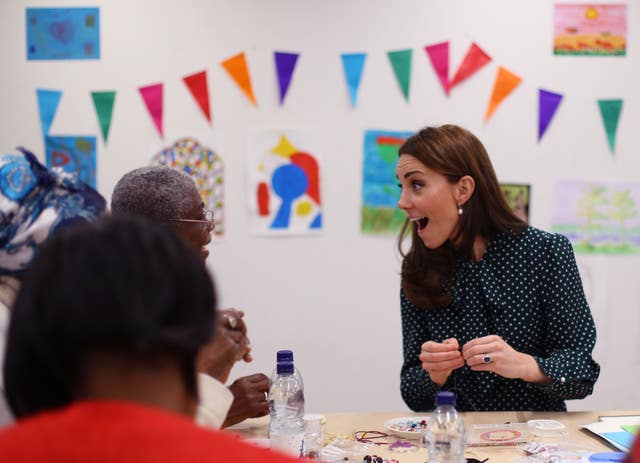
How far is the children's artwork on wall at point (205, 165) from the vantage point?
3.35 meters

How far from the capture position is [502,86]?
331cm

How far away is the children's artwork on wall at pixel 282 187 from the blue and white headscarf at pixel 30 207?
195 cm

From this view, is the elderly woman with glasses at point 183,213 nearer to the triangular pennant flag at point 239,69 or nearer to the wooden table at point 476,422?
the wooden table at point 476,422

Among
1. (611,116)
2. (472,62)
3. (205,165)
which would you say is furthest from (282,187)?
(611,116)

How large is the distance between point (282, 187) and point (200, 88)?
0.60 m

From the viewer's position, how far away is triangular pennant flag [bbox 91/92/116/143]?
11.0ft

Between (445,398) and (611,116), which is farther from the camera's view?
(611,116)

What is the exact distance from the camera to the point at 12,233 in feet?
4.36

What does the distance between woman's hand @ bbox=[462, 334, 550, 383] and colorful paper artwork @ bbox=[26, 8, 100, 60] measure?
7.70 feet

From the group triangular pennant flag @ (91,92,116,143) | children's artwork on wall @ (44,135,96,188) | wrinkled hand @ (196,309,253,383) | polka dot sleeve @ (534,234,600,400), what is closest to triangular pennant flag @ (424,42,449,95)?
polka dot sleeve @ (534,234,600,400)

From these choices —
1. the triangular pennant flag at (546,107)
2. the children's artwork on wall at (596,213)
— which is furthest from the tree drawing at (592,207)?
the triangular pennant flag at (546,107)

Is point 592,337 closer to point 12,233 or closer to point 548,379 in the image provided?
point 548,379

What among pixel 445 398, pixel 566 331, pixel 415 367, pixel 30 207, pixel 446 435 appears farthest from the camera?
pixel 415 367

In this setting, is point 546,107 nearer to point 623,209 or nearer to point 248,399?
point 623,209
